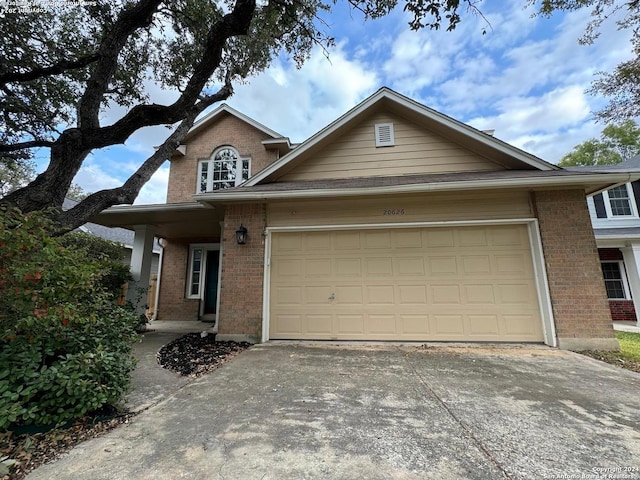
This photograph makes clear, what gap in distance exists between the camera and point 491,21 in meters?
5.54

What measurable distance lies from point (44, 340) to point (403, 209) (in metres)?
5.76

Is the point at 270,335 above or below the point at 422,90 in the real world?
below

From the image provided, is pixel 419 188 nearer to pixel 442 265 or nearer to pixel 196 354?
pixel 442 265

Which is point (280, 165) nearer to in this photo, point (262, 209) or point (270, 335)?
point (262, 209)

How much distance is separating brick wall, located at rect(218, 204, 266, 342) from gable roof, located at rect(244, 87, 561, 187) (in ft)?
3.23

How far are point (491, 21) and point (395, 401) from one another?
6.94 m

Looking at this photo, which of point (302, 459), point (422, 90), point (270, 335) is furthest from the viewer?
point (422, 90)

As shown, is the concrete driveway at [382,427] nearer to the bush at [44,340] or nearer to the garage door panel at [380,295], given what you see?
the bush at [44,340]

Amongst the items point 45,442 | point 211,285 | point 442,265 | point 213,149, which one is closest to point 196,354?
point 45,442

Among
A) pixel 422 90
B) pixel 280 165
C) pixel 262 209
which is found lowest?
pixel 262 209

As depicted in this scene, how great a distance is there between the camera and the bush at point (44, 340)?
7.99ft

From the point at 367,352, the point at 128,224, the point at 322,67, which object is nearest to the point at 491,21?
the point at 322,67

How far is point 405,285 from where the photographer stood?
19.3 ft

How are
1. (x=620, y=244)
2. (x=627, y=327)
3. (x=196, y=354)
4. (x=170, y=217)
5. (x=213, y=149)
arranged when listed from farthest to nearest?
(x=213, y=149) < (x=620, y=244) < (x=627, y=327) < (x=170, y=217) < (x=196, y=354)
